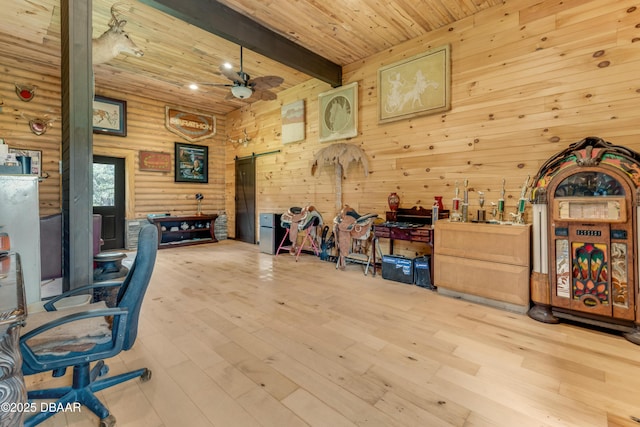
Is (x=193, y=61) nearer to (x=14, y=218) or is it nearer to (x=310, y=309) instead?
(x=14, y=218)

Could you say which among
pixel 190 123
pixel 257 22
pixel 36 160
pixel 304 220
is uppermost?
pixel 257 22

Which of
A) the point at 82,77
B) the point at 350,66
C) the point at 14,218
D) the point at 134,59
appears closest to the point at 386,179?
the point at 350,66

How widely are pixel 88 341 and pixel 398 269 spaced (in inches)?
140

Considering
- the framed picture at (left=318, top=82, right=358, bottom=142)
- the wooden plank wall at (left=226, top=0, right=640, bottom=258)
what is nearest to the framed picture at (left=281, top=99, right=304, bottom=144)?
the framed picture at (left=318, top=82, right=358, bottom=142)

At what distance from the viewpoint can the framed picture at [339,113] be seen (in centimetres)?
529

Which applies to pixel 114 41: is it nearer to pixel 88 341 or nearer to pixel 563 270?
pixel 88 341

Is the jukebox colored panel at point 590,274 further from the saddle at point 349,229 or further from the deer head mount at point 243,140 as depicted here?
the deer head mount at point 243,140

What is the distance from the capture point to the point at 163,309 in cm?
313

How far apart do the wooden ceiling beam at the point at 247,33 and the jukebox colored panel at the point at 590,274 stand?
445 cm

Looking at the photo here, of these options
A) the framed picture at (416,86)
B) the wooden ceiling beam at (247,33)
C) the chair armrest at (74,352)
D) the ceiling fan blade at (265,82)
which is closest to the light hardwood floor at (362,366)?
the chair armrest at (74,352)

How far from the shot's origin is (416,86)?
442 centimetres

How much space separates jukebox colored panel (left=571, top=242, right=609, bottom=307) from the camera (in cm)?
260

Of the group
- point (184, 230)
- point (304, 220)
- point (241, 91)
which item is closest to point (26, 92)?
point (184, 230)

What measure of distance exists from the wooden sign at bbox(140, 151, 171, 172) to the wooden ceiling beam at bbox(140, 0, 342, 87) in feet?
14.4
